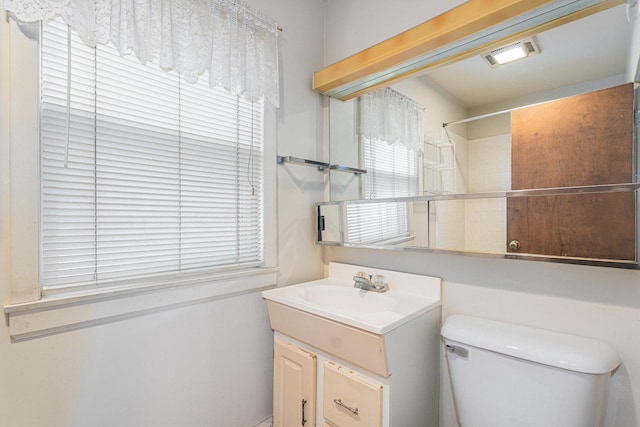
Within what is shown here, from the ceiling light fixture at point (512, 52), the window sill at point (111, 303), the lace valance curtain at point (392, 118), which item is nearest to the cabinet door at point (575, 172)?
the ceiling light fixture at point (512, 52)

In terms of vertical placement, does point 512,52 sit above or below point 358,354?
above

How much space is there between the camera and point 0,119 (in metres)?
0.86

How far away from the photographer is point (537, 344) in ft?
3.05

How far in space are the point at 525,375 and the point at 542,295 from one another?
11.3 inches

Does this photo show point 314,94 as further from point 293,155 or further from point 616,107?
point 616,107

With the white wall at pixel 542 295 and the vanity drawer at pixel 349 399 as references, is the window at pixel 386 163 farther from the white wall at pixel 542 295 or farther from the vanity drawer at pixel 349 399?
the vanity drawer at pixel 349 399

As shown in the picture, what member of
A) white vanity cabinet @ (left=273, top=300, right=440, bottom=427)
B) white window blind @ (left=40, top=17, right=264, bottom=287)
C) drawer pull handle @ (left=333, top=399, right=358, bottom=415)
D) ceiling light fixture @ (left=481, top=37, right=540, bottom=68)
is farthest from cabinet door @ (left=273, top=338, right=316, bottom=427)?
ceiling light fixture @ (left=481, top=37, right=540, bottom=68)

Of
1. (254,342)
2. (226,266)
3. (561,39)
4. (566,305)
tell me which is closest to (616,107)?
(561,39)

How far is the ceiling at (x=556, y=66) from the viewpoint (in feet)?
3.08

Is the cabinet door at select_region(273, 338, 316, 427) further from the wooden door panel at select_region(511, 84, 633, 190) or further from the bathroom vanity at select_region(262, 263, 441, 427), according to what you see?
the wooden door panel at select_region(511, 84, 633, 190)

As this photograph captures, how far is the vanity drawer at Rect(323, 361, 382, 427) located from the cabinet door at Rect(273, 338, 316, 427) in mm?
79

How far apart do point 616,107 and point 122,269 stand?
68.4 inches

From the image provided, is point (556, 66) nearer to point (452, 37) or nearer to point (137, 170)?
point (452, 37)

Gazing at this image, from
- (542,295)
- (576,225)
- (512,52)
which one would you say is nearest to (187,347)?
(542,295)
